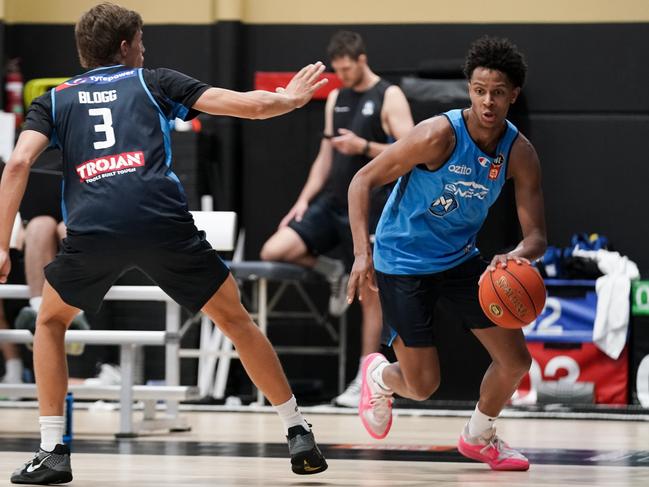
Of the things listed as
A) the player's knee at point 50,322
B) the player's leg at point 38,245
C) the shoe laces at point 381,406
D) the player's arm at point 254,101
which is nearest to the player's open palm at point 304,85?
the player's arm at point 254,101

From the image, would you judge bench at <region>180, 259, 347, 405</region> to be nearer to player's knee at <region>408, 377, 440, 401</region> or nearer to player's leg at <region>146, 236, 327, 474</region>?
player's knee at <region>408, 377, 440, 401</region>

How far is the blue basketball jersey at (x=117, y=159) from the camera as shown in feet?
13.6

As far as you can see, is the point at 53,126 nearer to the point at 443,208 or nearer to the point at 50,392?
the point at 50,392

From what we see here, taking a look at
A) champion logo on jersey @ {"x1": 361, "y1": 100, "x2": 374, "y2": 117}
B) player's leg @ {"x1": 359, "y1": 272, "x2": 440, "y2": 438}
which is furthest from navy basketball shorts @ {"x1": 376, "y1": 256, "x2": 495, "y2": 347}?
champion logo on jersey @ {"x1": 361, "y1": 100, "x2": 374, "y2": 117}

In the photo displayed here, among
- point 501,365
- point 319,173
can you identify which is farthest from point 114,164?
point 319,173

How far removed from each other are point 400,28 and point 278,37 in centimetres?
87

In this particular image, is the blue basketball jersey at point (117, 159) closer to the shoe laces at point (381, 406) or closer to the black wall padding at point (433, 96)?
the shoe laces at point (381, 406)

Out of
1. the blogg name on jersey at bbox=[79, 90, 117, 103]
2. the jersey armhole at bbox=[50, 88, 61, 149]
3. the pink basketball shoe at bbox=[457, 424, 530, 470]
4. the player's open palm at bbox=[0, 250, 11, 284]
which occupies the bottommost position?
the pink basketball shoe at bbox=[457, 424, 530, 470]

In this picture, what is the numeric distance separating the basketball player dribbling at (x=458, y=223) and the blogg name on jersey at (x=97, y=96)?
973 millimetres

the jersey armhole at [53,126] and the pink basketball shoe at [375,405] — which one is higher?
the jersey armhole at [53,126]

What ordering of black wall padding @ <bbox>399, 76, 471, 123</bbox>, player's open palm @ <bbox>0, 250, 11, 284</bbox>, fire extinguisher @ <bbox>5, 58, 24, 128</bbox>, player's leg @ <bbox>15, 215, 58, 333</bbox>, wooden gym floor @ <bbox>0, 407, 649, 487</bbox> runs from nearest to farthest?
1. player's open palm @ <bbox>0, 250, 11, 284</bbox>
2. wooden gym floor @ <bbox>0, 407, 649, 487</bbox>
3. player's leg @ <bbox>15, 215, 58, 333</bbox>
4. black wall padding @ <bbox>399, 76, 471, 123</bbox>
5. fire extinguisher @ <bbox>5, 58, 24, 128</bbox>

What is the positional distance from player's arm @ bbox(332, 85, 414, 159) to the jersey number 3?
367 centimetres

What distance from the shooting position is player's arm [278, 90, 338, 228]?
8.21m

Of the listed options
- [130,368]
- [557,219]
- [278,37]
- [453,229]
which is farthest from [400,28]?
[453,229]
